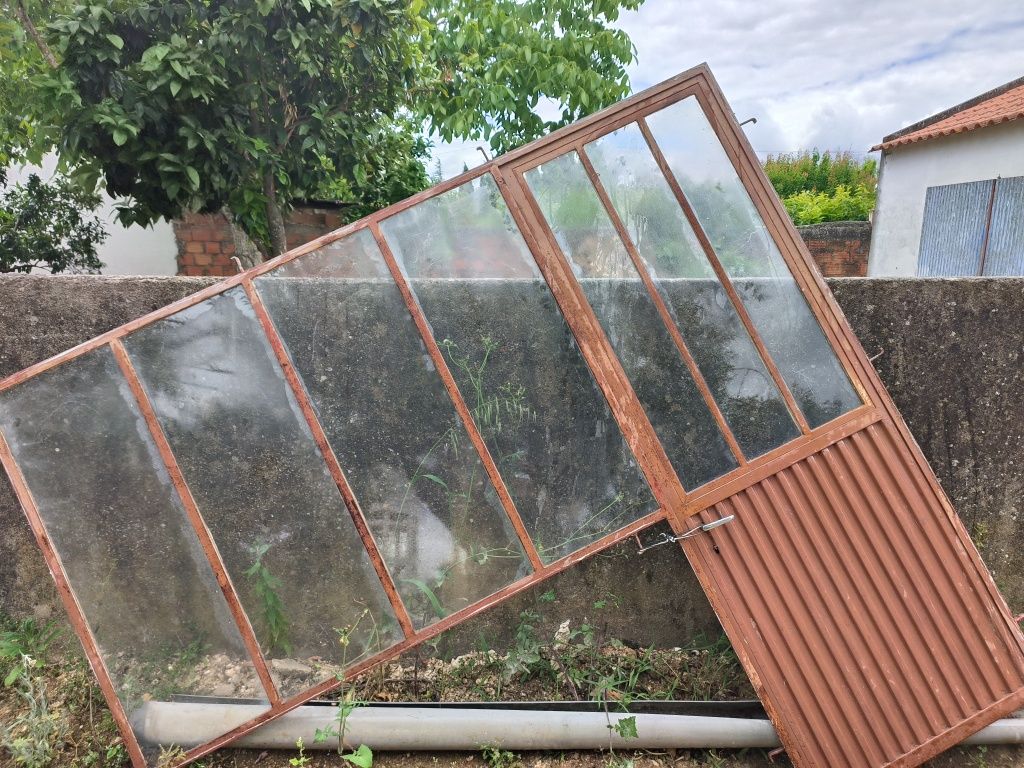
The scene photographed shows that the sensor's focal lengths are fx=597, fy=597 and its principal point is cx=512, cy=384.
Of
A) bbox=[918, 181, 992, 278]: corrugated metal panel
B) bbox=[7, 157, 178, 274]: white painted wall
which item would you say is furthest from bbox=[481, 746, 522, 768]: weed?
bbox=[918, 181, 992, 278]: corrugated metal panel

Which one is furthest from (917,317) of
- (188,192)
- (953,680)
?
(188,192)

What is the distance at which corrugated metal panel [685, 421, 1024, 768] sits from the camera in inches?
88.5

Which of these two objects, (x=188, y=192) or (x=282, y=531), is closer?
(x=282, y=531)

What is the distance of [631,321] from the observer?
2.41 m

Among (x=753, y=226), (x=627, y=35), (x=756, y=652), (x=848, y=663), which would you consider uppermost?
(x=627, y=35)

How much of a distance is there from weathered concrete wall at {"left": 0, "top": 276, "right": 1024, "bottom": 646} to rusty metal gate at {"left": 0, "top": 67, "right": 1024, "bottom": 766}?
54cm

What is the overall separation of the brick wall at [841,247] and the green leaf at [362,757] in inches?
448

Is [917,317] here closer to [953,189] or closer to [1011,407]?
[1011,407]

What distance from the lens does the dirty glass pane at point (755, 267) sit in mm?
2381

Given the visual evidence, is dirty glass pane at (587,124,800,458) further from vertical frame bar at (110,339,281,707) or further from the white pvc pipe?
vertical frame bar at (110,339,281,707)

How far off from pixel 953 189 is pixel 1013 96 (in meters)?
1.86

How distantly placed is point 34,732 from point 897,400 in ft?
12.9

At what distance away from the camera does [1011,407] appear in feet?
9.28

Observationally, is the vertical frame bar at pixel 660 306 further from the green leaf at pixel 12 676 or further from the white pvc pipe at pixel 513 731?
the green leaf at pixel 12 676
